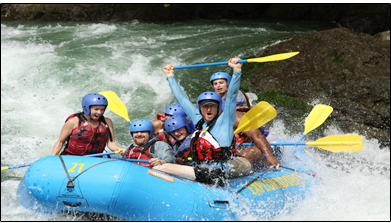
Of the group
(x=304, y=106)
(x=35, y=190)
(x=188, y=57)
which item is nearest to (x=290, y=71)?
(x=304, y=106)

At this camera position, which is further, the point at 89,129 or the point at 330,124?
the point at 330,124

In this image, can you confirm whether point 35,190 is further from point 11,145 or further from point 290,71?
point 290,71

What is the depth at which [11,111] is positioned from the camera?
26.1ft

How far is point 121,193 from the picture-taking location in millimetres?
3580

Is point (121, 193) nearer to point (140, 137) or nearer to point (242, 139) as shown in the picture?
point (140, 137)

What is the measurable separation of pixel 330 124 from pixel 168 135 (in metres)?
3.86

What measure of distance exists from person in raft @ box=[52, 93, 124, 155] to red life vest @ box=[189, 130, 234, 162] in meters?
0.92

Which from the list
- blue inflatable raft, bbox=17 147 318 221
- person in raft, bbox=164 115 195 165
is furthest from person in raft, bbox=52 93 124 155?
blue inflatable raft, bbox=17 147 318 221

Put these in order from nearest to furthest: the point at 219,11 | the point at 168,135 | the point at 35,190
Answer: the point at 35,190
the point at 168,135
the point at 219,11

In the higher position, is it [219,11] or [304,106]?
[219,11]

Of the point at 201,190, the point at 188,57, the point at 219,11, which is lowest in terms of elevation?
the point at 201,190

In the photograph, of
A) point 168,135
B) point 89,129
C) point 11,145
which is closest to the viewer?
point 89,129

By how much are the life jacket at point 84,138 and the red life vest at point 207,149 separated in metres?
1.11

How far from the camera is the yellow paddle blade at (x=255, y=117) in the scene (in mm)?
4455
